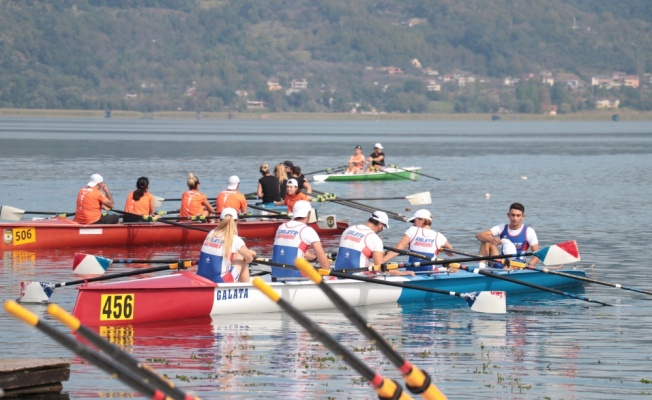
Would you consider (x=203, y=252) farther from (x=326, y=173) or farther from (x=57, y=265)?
(x=326, y=173)

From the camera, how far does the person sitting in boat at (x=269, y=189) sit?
104 feet

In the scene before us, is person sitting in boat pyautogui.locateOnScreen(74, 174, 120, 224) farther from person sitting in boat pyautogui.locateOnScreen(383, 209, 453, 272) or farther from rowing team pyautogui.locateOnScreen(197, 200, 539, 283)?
person sitting in boat pyautogui.locateOnScreen(383, 209, 453, 272)

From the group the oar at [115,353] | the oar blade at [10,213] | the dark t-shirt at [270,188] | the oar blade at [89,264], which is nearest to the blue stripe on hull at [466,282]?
the oar blade at [89,264]

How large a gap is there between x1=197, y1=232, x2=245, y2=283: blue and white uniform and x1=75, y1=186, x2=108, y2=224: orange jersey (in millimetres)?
9049

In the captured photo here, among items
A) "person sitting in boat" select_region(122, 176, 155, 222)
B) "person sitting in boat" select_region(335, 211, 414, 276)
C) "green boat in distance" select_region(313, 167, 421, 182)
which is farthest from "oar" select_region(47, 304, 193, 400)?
"green boat in distance" select_region(313, 167, 421, 182)

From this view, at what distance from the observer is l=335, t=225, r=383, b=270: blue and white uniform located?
19344 mm

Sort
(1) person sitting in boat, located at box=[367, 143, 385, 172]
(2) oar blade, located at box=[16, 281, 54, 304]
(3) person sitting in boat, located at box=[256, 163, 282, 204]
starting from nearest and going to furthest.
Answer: (2) oar blade, located at box=[16, 281, 54, 304], (3) person sitting in boat, located at box=[256, 163, 282, 204], (1) person sitting in boat, located at box=[367, 143, 385, 172]

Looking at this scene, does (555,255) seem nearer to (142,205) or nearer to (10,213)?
(142,205)

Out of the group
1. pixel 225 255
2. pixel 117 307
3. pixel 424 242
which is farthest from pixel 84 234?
pixel 117 307

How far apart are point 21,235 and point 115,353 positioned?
20260mm

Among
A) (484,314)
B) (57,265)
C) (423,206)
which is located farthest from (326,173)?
(484,314)

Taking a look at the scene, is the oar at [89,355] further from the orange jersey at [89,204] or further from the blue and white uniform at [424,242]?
the orange jersey at [89,204]

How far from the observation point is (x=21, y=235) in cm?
2741

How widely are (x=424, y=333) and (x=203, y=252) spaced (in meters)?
3.29
